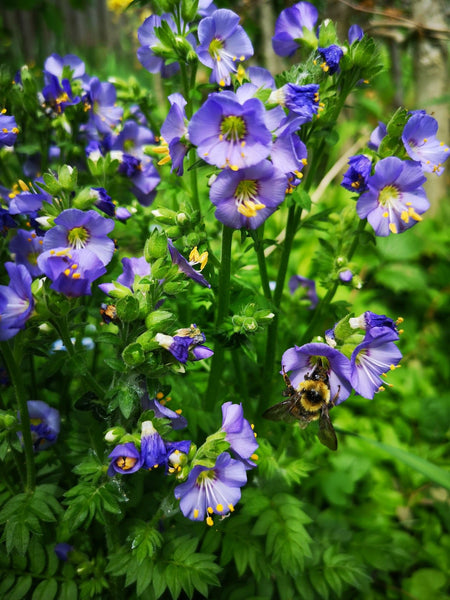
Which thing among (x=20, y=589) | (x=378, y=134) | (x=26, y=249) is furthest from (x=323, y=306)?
(x=20, y=589)

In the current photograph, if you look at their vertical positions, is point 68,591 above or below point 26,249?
below

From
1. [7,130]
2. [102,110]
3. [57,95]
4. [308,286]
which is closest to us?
[7,130]

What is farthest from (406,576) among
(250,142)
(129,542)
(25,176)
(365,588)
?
(25,176)

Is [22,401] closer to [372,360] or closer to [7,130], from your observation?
[7,130]

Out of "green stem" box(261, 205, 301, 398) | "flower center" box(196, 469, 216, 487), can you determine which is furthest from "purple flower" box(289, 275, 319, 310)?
"flower center" box(196, 469, 216, 487)

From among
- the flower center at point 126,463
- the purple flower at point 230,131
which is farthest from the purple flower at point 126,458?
the purple flower at point 230,131

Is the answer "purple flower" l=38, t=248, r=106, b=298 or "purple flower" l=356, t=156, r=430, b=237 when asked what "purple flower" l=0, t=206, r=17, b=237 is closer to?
"purple flower" l=38, t=248, r=106, b=298

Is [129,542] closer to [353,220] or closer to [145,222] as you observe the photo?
[145,222]

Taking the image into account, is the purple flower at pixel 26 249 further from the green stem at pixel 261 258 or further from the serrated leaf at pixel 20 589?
the serrated leaf at pixel 20 589
